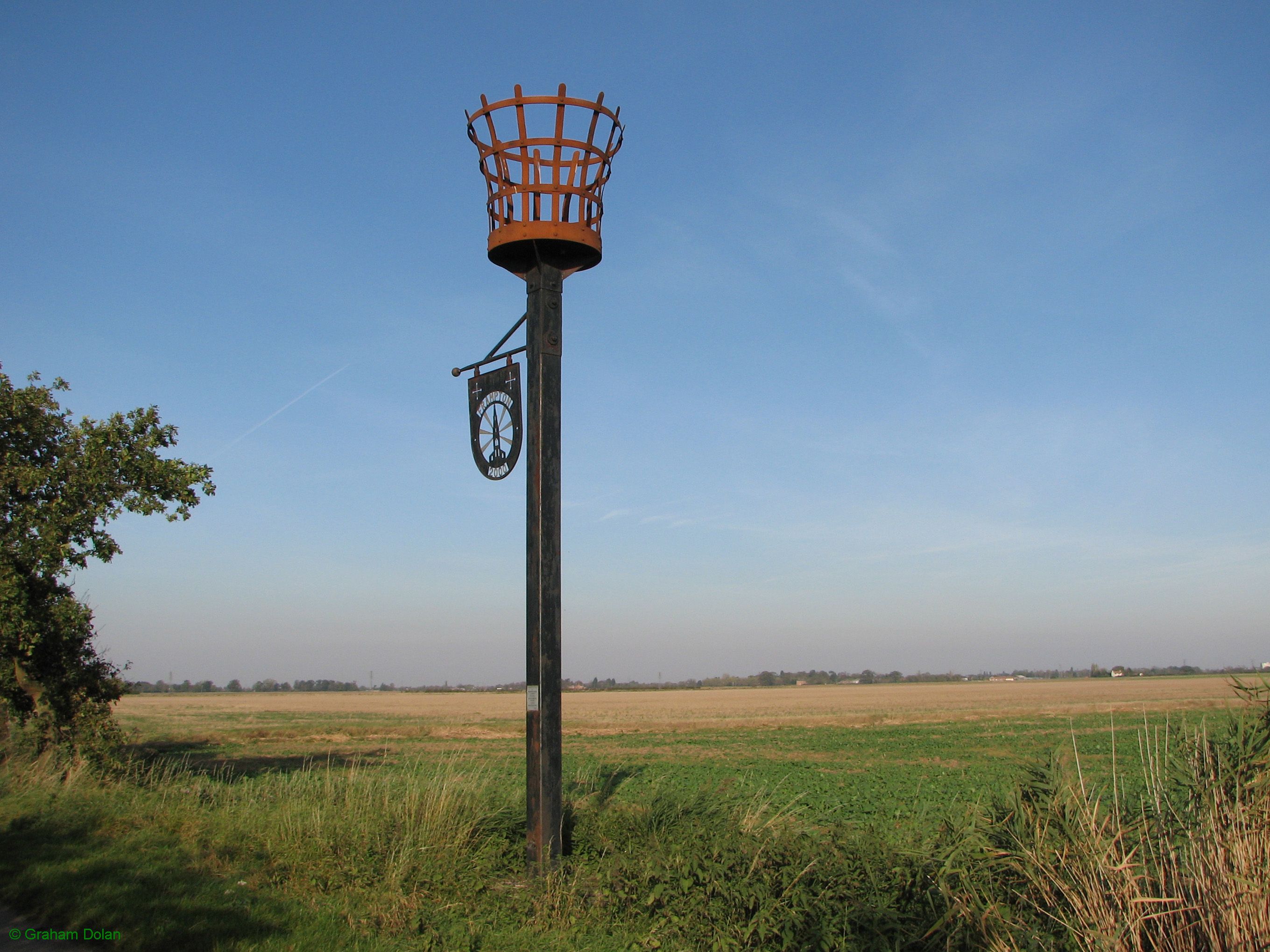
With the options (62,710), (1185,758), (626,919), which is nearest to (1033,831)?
(1185,758)

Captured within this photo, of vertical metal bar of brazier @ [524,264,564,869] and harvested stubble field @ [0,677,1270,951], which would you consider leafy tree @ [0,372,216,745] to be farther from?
vertical metal bar of brazier @ [524,264,564,869]

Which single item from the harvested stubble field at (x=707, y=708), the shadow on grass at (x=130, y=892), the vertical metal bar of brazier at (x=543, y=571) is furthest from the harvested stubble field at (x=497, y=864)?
the harvested stubble field at (x=707, y=708)

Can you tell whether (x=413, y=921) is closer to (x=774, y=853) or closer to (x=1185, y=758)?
(x=774, y=853)

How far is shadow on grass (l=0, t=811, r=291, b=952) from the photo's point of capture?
550 centimetres

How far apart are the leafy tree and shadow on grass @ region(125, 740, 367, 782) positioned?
3097 mm

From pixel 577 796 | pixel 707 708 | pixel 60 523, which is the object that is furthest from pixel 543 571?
pixel 707 708

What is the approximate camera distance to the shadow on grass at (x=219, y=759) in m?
19.9

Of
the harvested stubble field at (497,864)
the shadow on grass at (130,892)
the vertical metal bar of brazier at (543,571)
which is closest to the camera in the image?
the harvested stubble field at (497,864)

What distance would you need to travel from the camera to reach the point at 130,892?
6.34 meters

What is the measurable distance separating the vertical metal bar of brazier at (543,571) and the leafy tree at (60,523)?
884 cm

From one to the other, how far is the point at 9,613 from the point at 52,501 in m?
1.83

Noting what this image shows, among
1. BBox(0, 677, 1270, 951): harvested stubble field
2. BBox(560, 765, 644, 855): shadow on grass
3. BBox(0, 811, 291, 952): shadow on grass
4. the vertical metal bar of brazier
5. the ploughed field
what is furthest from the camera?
the ploughed field

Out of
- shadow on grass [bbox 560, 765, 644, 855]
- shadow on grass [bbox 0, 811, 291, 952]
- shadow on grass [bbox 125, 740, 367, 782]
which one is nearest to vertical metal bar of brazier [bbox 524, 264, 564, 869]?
shadow on grass [bbox 560, 765, 644, 855]

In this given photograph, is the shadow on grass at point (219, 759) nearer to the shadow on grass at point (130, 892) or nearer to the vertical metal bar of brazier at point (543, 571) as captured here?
the shadow on grass at point (130, 892)
